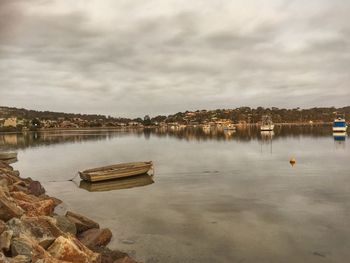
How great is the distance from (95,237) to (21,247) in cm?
604

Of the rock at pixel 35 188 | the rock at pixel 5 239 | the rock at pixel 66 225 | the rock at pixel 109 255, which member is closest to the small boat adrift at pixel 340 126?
the rock at pixel 35 188

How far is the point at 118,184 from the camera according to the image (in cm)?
3409

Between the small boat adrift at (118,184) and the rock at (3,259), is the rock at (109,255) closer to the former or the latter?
the rock at (3,259)

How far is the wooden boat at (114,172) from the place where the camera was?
3475 cm

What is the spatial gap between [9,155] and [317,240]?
173 ft

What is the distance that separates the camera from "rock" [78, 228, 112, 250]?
15.4 m

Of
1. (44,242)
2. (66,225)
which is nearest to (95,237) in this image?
(66,225)

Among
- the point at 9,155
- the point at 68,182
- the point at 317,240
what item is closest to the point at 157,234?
the point at 317,240

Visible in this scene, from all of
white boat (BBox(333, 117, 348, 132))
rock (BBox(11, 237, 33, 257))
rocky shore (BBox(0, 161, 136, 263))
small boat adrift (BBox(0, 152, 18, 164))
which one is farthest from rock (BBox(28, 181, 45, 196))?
white boat (BBox(333, 117, 348, 132))

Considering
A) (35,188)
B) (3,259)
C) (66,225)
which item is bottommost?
(35,188)

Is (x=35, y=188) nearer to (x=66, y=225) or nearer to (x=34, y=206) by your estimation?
(x=34, y=206)

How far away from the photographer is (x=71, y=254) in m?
11.4

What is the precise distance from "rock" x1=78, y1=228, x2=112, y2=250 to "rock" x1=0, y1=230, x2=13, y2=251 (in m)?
5.04

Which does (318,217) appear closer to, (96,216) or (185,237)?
(185,237)
